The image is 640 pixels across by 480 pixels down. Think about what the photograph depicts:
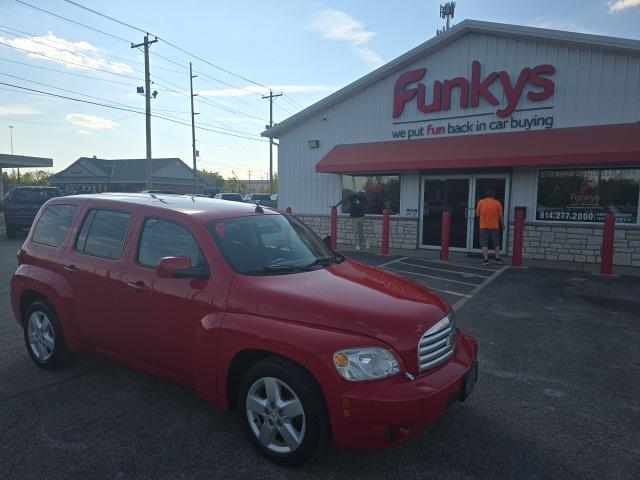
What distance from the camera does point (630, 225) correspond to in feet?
35.0

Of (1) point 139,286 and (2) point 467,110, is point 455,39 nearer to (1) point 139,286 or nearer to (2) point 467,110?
(2) point 467,110

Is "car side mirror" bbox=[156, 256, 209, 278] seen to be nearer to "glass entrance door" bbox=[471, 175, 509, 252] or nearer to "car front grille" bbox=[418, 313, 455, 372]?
"car front grille" bbox=[418, 313, 455, 372]

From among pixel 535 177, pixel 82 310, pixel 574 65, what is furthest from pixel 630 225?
pixel 82 310

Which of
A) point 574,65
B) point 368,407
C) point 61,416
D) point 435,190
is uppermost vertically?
point 574,65

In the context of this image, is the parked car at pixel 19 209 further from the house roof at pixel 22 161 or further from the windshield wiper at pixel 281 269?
the house roof at pixel 22 161

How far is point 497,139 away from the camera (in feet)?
38.9

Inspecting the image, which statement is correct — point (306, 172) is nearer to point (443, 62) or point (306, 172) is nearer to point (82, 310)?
point (443, 62)

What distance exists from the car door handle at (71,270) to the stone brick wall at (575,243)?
35.9ft

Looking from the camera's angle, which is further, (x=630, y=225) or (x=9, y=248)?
(x=9, y=248)

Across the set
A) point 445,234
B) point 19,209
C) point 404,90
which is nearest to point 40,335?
point 445,234

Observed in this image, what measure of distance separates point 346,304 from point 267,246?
1.09 metres

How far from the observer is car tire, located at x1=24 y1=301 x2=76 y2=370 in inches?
170

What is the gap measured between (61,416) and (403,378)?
275cm

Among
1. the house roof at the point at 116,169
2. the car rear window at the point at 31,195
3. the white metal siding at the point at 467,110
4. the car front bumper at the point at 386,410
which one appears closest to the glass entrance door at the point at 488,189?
the white metal siding at the point at 467,110
